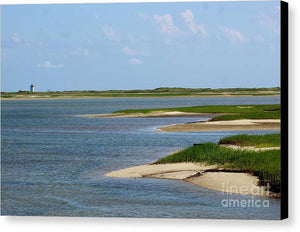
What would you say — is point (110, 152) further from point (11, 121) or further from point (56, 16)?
point (11, 121)

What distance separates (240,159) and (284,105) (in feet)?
15.6

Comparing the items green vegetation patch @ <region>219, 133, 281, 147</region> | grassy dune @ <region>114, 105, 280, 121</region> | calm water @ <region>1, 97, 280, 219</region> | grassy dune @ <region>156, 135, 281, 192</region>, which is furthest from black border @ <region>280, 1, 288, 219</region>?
grassy dune @ <region>114, 105, 280, 121</region>

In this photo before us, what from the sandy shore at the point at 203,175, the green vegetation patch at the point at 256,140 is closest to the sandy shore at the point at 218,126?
the green vegetation patch at the point at 256,140

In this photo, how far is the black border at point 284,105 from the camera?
16312 mm

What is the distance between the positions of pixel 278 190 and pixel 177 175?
4.18m

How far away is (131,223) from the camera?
57.0 ft

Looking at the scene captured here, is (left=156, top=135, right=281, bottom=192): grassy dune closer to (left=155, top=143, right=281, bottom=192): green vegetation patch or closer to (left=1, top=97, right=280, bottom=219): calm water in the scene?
(left=155, top=143, right=281, bottom=192): green vegetation patch

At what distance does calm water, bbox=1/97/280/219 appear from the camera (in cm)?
1804

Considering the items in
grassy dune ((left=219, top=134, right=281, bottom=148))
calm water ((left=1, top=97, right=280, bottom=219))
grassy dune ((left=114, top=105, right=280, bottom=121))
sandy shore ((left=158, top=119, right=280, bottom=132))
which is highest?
grassy dune ((left=114, top=105, right=280, bottom=121))

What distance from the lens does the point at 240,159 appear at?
821 inches

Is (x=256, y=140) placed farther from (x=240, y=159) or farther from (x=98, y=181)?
(x=98, y=181)

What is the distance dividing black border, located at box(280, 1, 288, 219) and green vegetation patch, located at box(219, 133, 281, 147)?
4.11 meters

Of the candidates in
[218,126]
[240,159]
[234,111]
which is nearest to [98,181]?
[240,159]

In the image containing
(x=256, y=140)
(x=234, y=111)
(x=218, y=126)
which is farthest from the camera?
(x=234, y=111)
